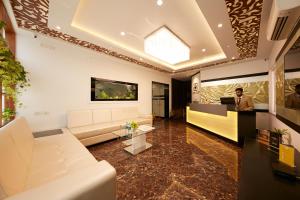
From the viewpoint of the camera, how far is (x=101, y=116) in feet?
14.6

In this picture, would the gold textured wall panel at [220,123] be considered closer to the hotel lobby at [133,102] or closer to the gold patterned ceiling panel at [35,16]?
the hotel lobby at [133,102]

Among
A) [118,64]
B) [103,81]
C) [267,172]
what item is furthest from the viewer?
[118,64]

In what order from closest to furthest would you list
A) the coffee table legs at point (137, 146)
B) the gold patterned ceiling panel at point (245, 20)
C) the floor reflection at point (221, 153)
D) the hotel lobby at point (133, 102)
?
the hotel lobby at point (133, 102) < the gold patterned ceiling panel at point (245, 20) < the floor reflection at point (221, 153) < the coffee table legs at point (137, 146)

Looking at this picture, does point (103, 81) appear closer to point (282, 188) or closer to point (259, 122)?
point (282, 188)

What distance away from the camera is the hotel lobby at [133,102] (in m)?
1.25

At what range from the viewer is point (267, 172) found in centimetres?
119

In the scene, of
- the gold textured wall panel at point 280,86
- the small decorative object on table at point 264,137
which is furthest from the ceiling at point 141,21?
the small decorative object on table at point 264,137

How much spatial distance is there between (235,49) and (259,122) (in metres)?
3.31

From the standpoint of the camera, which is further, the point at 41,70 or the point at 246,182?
the point at 41,70

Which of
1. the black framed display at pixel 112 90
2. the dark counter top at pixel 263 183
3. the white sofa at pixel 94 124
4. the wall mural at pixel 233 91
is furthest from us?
the wall mural at pixel 233 91

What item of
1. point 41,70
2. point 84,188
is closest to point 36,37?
point 41,70

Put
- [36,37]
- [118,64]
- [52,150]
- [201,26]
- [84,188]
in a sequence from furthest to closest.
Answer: [118,64] < [36,37] < [201,26] < [52,150] < [84,188]

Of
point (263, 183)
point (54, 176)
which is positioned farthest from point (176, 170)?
point (54, 176)

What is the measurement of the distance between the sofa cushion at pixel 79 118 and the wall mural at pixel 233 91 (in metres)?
5.84
